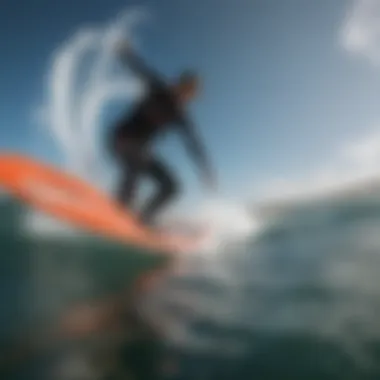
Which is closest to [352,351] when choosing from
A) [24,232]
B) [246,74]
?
[246,74]

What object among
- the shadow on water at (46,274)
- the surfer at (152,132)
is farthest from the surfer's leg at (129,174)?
the shadow on water at (46,274)

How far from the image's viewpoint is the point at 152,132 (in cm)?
176

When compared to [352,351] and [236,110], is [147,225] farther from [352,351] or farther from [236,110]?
[352,351]

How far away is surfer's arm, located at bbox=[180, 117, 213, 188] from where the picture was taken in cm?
174

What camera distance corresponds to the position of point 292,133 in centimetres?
174

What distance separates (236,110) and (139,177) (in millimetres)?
297

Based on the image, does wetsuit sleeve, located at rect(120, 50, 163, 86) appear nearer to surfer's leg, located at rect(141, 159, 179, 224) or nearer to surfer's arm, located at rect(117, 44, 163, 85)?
surfer's arm, located at rect(117, 44, 163, 85)

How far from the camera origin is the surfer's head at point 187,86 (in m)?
1.74

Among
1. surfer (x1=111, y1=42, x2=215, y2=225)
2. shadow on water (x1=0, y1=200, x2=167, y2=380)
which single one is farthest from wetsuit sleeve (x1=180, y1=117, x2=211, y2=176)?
shadow on water (x1=0, y1=200, x2=167, y2=380)

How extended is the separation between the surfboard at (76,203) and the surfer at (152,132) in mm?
41

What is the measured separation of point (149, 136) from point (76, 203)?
9.8 inches

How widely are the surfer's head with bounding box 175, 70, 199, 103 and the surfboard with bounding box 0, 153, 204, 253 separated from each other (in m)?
0.32

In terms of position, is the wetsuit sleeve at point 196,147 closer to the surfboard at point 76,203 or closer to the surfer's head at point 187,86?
the surfer's head at point 187,86

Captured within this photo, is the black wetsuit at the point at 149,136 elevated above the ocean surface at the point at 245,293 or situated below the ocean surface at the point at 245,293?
above
